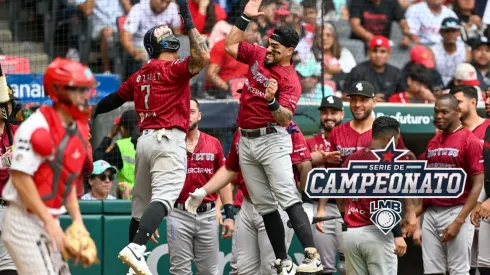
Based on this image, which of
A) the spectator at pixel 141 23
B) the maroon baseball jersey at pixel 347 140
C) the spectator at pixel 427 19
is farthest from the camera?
the spectator at pixel 427 19

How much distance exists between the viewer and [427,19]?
14516mm

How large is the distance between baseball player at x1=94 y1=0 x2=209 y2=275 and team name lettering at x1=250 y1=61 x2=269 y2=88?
1.71 feet

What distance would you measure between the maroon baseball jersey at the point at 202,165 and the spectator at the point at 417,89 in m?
3.50

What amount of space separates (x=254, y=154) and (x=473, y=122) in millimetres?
2924

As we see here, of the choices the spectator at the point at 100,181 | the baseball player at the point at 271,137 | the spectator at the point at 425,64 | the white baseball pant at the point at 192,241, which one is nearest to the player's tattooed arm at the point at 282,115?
the baseball player at the point at 271,137

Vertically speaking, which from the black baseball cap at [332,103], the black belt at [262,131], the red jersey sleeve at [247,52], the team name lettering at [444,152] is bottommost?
the team name lettering at [444,152]

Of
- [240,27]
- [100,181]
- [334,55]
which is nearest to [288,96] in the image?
[240,27]

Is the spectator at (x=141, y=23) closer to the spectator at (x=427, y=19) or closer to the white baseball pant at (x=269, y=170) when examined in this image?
the spectator at (x=427, y=19)

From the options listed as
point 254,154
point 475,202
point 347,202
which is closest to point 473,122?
point 475,202

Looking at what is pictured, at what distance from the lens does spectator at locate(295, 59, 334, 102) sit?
38.2ft

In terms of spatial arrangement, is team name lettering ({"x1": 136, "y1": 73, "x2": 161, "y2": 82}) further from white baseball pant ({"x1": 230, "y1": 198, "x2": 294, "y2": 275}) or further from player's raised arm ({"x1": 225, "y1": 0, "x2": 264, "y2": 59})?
white baseball pant ({"x1": 230, "y1": 198, "x2": 294, "y2": 275})

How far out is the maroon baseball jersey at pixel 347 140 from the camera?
977 cm

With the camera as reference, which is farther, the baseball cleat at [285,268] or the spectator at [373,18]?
the spectator at [373,18]

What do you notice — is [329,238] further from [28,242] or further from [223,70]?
[28,242]
